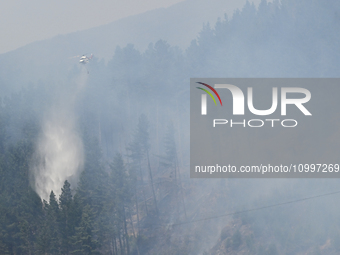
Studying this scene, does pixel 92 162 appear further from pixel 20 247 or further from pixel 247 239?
pixel 247 239

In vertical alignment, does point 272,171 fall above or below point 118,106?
below

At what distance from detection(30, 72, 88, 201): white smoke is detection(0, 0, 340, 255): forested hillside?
17.1 inches

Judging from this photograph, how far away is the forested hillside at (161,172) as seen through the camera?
42781 mm

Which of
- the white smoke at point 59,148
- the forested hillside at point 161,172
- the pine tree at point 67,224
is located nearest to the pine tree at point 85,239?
the forested hillside at point 161,172

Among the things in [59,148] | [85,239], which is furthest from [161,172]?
[85,239]

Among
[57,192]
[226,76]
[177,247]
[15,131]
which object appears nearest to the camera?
[177,247]

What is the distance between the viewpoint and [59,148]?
238ft

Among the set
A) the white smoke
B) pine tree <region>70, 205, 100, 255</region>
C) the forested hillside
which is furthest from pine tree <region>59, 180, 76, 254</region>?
the white smoke

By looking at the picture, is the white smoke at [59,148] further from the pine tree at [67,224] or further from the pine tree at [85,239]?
the pine tree at [85,239]

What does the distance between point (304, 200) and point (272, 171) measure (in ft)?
30.2

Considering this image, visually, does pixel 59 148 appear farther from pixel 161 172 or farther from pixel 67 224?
pixel 67 224

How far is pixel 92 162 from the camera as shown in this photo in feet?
174

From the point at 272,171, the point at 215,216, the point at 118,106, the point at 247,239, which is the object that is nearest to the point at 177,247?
the point at 215,216

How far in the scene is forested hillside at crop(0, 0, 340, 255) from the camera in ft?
140
